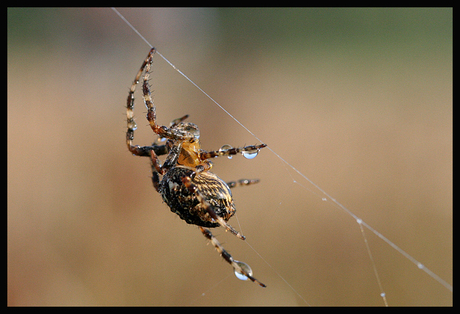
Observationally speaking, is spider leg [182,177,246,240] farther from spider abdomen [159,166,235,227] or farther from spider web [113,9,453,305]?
spider web [113,9,453,305]

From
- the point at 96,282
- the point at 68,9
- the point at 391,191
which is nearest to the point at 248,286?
the point at 96,282

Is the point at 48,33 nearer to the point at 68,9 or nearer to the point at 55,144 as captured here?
the point at 68,9

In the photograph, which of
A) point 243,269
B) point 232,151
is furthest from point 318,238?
point 232,151

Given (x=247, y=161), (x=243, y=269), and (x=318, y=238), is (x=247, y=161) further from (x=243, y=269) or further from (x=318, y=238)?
(x=243, y=269)

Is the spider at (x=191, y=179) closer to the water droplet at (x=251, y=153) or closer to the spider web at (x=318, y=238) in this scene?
the water droplet at (x=251, y=153)

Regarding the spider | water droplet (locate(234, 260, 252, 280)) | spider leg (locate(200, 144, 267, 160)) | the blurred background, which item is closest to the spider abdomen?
the spider

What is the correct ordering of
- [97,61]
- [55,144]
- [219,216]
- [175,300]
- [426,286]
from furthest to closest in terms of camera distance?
[97,61] < [55,144] < [175,300] < [426,286] < [219,216]

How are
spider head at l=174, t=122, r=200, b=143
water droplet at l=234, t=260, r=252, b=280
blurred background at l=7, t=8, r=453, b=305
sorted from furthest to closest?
blurred background at l=7, t=8, r=453, b=305 → spider head at l=174, t=122, r=200, b=143 → water droplet at l=234, t=260, r=252, b=280
